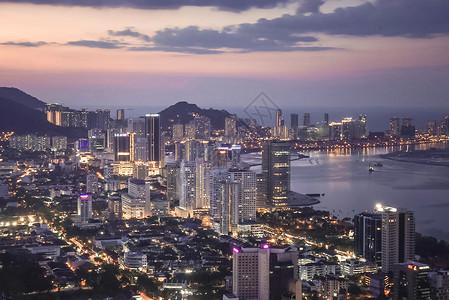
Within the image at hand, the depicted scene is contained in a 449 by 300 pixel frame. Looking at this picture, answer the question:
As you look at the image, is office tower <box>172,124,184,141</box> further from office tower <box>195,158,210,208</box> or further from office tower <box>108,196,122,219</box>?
office tower <box>195,158,210,208</box>

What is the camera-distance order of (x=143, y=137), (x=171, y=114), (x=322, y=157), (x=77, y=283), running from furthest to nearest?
(x=171, y=114)
(x=322, y=157)
(x=143, y=137)
(x=77, y=283)

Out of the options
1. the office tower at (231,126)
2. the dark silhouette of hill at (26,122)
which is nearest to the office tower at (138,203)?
the office tower at (231,126)

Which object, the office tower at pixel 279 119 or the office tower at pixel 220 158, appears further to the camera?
the office tower at pixel 279 119

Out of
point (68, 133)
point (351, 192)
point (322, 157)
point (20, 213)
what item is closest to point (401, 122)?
point (322, 157)

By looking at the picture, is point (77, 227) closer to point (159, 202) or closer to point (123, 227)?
point (123, 227)

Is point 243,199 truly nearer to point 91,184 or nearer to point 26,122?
point 91,184

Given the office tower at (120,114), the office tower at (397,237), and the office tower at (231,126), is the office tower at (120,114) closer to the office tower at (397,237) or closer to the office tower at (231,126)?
the office tower at (231,126)
